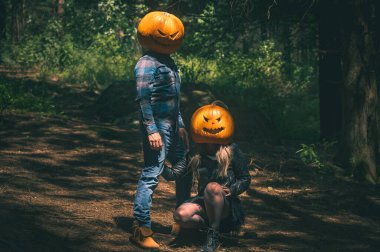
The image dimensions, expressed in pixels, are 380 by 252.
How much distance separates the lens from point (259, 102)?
14.7m

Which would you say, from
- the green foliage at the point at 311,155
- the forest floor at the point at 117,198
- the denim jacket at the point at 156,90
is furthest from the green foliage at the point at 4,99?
the denim jacket at the point at 156,90

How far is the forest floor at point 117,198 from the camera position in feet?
18.8

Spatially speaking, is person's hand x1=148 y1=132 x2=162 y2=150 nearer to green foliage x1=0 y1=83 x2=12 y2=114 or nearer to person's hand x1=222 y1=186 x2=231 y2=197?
person's hand x1=222 y1=186 x2=231 y2=197

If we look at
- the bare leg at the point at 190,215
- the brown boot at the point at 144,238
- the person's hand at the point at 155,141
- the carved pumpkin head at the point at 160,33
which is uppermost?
the carved pumpkin head at the point at 160,33

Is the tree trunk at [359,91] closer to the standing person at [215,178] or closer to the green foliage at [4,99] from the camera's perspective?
the standing person at [215,178]

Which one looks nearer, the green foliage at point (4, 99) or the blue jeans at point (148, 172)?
the blue jeans at point (148, 172)

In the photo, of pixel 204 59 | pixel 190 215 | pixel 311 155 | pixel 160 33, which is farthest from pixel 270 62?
pixel 190 215

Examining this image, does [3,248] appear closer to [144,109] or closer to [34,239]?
[34,239]

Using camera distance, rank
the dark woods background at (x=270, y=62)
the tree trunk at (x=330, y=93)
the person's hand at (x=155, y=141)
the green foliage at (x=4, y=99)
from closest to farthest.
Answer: the person's hand at (x=155, y=141)
the dark woods background at (x=270, y=62)
the tree trunk at (x=330, y=93)
the green foliage at (x=4, y=99)

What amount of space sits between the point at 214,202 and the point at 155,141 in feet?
2.31

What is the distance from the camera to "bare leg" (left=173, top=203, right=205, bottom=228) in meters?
5.44

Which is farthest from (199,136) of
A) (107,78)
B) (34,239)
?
(107,78)

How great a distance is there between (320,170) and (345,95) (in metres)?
1.17

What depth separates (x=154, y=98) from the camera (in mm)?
5473
